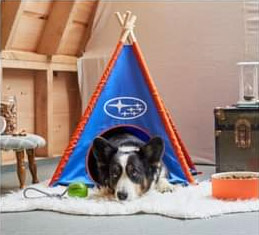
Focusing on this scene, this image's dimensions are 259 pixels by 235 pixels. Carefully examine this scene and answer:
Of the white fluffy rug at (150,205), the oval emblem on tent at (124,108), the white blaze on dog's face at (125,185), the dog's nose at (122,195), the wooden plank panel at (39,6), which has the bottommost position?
the white fluffy rug at (150,205)

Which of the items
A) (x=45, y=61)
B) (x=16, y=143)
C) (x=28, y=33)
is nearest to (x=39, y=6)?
(x=28, y=33)

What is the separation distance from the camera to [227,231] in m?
2.21

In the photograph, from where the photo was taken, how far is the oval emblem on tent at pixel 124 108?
3.34 meters

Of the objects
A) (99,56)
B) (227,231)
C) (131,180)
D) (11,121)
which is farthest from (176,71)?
(227,231)

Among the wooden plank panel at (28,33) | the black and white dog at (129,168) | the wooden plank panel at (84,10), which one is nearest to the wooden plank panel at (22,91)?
the wooden plank panel at (28,33)

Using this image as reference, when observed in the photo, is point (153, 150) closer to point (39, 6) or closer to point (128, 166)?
point (128, 166)

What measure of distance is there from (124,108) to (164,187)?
2.01ft

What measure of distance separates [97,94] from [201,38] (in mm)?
1425

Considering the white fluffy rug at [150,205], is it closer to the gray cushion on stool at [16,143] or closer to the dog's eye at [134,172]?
the dog's eye at [134,172]

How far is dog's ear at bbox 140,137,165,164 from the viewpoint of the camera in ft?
9.46

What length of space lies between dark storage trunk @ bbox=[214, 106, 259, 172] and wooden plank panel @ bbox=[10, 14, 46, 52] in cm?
164

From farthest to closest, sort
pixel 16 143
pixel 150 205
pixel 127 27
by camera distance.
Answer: pixel 127 27 < pixel 16 143 < pixel 150 205

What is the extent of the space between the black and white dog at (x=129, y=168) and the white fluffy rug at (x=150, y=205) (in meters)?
0.06

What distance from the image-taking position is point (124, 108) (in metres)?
3.36
